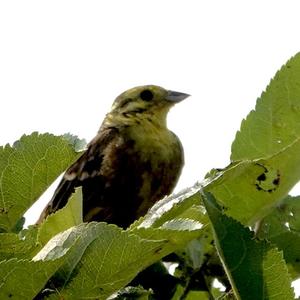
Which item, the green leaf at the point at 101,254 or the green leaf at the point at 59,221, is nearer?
the green leaf at the point at 101,254

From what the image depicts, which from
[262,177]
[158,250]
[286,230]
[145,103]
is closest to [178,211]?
[158,250]

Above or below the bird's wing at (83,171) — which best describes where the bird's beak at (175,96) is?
above

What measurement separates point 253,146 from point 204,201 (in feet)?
1.56

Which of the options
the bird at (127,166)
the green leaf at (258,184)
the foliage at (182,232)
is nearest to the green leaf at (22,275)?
the foliage at (182,232)

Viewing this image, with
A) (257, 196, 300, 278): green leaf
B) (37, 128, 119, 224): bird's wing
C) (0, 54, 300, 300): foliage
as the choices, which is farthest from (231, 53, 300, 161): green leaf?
(37, 128, 119, 224): bird's wing

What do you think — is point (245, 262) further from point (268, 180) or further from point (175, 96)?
point (175, 96)

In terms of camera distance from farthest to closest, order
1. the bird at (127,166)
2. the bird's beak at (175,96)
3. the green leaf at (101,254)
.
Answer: the bird's beak at (175,96)
the bird at (127,166)
the green leaf at (101,254)

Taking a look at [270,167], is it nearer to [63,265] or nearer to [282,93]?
[282,93]

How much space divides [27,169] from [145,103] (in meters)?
3.53

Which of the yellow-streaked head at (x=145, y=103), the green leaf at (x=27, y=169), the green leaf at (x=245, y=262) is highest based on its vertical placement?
the yellow-streaked head at (x=145, y=103)

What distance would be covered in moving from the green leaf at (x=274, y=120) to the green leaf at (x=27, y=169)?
350 mm

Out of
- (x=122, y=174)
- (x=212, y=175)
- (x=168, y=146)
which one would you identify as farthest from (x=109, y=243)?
(x=168, y=146)

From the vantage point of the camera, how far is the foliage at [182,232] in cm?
145

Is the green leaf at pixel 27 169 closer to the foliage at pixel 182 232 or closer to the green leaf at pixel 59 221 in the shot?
the foliage at pixel 182 232
